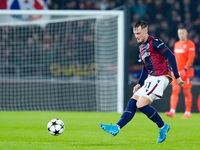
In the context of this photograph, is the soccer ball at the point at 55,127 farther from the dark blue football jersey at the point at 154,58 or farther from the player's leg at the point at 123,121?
the dark blue football jersey at the point at 154,58

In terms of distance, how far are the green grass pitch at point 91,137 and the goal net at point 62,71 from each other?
2918 mm

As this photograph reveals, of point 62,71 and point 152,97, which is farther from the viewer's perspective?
point 62,71

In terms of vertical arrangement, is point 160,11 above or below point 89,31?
above

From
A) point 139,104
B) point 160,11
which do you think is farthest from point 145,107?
point 160,11

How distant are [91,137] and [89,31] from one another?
7.82 m

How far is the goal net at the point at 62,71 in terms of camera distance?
1235cm

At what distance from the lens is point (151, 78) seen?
6.19m

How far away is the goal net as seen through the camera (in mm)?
12352

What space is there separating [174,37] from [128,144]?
10768 millimetres

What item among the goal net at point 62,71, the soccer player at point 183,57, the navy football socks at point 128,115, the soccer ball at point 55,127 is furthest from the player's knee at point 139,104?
the goal net at point 62,71

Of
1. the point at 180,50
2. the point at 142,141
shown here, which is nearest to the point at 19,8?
the point at 180,50

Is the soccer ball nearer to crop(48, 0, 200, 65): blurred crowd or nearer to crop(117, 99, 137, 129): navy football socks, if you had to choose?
crop(117, 99, 137, 129): navy football socks

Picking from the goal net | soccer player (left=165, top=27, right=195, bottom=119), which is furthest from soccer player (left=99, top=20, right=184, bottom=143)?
the goal net

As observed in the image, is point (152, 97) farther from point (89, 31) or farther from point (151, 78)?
point (89, 31)
